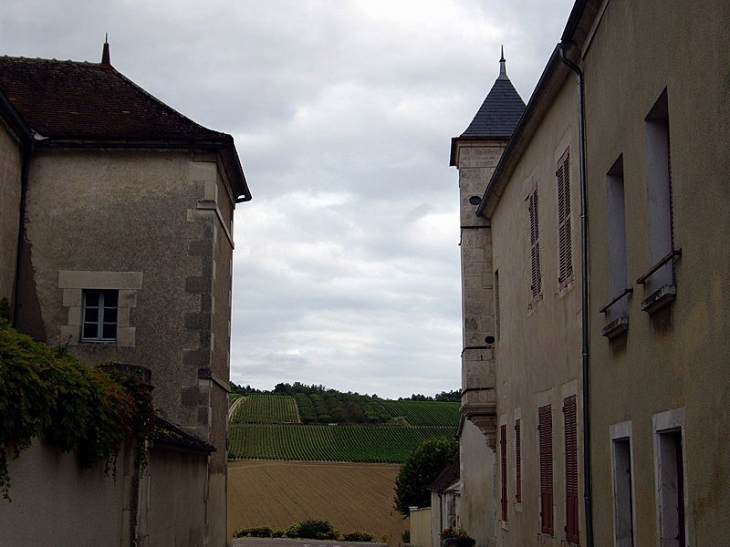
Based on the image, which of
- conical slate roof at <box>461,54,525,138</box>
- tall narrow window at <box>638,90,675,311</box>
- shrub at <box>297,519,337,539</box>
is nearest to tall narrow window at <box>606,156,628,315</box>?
tall narrow window at <box>638,90,675,311</box>

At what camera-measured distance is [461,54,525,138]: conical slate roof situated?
61.0ft

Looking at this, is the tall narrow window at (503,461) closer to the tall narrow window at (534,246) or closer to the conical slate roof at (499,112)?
the tall narrow window at (534,246)

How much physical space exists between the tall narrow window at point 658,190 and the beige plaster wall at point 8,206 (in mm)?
9648

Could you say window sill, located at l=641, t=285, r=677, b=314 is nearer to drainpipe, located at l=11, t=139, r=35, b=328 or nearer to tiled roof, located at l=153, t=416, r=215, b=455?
tiled roof, located at l=153, t=416, r=215, b=455

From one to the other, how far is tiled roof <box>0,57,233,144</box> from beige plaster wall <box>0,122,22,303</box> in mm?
730

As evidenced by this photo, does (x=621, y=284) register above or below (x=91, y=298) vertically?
below

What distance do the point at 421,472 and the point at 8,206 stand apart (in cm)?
4471

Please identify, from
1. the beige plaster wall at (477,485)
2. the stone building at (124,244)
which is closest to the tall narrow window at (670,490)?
the stone building at (124,244)

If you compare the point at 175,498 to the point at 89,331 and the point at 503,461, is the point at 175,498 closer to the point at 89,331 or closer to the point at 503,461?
the point at 89,331

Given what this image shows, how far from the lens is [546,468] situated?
12.9 meters

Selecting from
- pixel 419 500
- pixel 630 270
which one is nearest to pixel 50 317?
pixel 630 270

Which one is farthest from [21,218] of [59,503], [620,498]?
[620,498]

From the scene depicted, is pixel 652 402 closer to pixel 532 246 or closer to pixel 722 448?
pixel 722 448

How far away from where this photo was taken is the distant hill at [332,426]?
8144 cm
